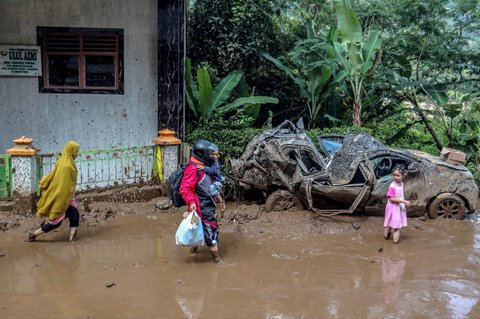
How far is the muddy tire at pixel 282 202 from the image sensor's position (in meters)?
9.25

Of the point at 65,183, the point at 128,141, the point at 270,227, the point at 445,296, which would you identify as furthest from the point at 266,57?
the point at 445,296

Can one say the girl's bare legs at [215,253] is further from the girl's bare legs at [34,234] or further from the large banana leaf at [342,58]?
the large banana leaf at [342,58]

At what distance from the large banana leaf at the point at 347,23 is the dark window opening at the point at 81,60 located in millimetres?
4720

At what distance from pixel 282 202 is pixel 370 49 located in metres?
4.55

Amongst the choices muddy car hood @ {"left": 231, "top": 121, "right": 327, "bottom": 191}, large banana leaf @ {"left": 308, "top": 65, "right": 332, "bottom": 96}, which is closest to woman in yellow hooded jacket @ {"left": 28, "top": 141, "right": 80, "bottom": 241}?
muddy car hood @ {"left": 231, "top": 121, "right": 327, "bottom": 191}

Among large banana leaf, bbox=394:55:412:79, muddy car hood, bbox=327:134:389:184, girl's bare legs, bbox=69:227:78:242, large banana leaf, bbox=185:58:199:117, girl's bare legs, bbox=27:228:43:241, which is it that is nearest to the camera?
Result: girl's bare legs, bbox=27:228:43:241

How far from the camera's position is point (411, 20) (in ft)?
42.1

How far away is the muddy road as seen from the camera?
18.5ft

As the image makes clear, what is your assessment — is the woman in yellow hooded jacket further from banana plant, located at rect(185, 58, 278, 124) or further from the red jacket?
banana plant, located at rect(185, 58, 278, 124)

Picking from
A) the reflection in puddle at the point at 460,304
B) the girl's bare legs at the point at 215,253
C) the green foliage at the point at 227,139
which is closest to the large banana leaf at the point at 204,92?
the green foliage at the point at 227,139

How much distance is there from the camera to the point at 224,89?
11.8 metres

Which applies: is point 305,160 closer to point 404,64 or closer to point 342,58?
point 342,58

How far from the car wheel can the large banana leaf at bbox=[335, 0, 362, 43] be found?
406cm

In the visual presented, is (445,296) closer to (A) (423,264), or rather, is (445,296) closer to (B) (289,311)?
(A) (423,264)
